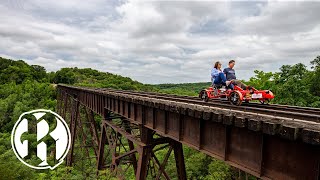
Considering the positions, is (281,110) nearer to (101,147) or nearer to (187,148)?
(101,147)

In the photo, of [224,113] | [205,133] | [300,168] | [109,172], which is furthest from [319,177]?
[109,172]

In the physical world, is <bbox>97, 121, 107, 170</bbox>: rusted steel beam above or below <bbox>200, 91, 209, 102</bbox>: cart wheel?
below

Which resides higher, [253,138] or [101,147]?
[253,138]

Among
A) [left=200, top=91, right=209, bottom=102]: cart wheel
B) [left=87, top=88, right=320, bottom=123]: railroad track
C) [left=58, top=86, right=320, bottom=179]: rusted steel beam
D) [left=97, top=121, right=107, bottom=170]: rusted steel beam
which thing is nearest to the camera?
[left=58, top=86, right=320, bottom=179]: rusted steel beam

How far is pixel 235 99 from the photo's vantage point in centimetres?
744

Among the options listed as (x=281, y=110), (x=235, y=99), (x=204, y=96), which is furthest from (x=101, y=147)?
(x=281, y=110)

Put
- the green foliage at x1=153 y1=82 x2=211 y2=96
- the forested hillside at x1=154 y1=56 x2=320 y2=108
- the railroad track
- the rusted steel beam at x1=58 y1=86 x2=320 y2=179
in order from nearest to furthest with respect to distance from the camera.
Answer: the rusted steel beam at x1=58 y1=86 x2=320 y2=179 → the railroad track → the forested hillside at x1=154 y1=56 x2=320 y2=108 → the green foliage at x1=153 y1=82 x2=211 y2=96

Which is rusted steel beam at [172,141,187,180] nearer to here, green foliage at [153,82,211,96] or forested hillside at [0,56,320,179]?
forested hillside at [0,56,320,179]

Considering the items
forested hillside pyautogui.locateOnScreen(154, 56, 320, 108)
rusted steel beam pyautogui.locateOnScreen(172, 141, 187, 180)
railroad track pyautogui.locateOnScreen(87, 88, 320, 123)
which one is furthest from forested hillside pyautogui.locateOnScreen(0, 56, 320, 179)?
railroad track pyautogui.locateOnScreen(87, 88, 320, 123)

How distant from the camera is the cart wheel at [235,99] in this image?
7.24m

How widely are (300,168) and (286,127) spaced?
2.29 ft

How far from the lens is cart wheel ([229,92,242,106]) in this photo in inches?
A: 285

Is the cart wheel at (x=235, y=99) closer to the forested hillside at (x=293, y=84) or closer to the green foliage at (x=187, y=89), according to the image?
the forested hillside at (x=293, y=84)

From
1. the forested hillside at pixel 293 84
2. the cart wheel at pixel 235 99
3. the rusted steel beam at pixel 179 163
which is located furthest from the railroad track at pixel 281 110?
the forested hillside at pixel 293 84
